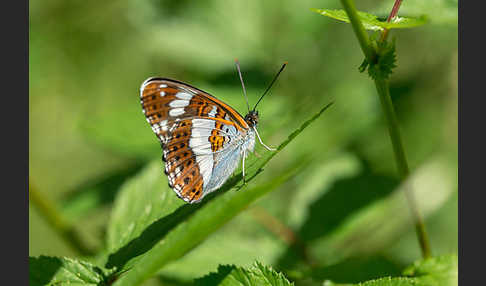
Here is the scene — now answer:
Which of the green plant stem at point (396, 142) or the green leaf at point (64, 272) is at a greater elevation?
the green plant stem at point (396, 142)

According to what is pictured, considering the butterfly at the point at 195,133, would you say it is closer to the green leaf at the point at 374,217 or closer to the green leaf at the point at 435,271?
the green leaf at the point at 374,217

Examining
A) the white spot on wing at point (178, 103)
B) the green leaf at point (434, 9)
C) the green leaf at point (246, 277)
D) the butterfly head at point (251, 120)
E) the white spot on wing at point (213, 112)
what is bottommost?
the green leaf at point (246, 277)

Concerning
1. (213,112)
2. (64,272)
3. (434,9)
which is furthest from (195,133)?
(434,9)

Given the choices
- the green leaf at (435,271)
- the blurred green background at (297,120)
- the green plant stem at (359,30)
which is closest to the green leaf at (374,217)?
the blurred green background at (297,120)

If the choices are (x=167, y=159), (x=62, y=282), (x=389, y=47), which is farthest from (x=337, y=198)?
(x=62, y=282)

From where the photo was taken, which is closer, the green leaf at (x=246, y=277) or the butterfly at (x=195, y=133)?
the green leaf at (x=246, y=277)

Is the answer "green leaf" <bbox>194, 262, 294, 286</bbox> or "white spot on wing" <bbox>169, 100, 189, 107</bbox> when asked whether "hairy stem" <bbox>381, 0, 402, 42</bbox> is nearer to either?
"green leaf" <bbox>194, 262, 294, 286</bbox>
